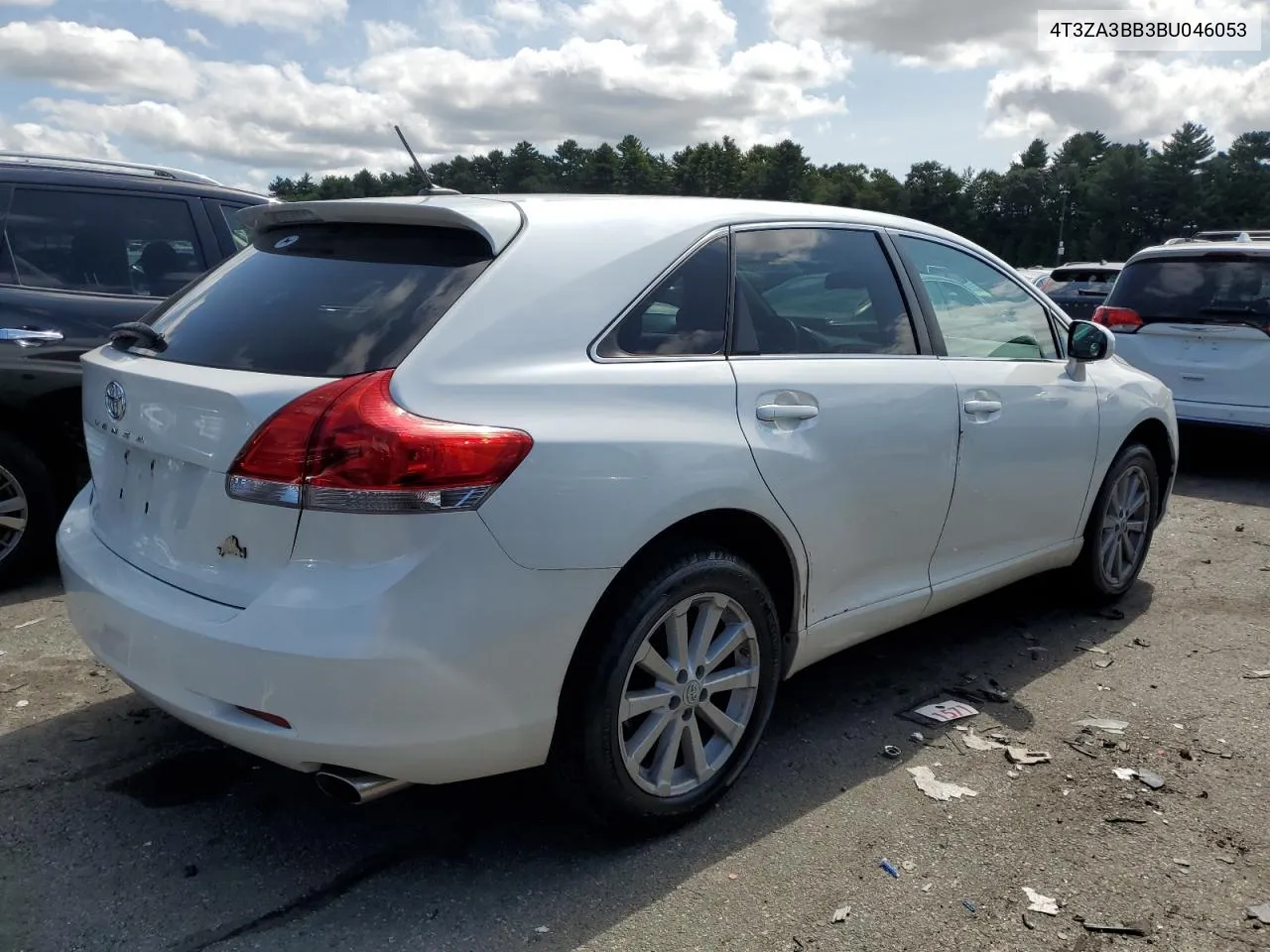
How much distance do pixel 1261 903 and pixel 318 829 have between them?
2.49 m

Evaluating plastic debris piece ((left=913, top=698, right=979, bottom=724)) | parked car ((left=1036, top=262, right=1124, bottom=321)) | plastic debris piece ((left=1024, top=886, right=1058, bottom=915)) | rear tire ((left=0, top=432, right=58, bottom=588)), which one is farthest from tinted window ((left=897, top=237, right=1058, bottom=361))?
parked car ((left=1036, top=262, right=1124, bottom=321))

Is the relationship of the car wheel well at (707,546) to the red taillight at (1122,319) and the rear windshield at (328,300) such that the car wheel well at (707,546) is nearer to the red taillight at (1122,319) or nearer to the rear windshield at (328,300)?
the rear windshield at (328,300)

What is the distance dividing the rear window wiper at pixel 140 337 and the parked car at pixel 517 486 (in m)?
0.02

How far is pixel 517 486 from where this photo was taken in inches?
99.1

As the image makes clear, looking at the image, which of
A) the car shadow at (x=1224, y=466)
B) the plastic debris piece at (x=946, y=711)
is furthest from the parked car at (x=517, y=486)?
the car shadow at (x=1224, y=466)

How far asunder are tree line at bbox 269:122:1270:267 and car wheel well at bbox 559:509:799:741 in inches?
2501

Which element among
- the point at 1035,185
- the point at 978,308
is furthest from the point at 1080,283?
the point at 1035,185

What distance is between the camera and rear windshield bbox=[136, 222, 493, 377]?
8.66ft

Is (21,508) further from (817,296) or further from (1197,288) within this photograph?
(1197,288)

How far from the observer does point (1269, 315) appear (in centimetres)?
796

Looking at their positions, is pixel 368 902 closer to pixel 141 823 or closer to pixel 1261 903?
pixel 141 823

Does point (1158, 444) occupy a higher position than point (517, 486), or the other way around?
point (517, 486)

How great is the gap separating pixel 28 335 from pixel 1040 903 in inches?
182

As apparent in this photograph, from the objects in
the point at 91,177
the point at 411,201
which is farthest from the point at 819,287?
the point at 91,177
